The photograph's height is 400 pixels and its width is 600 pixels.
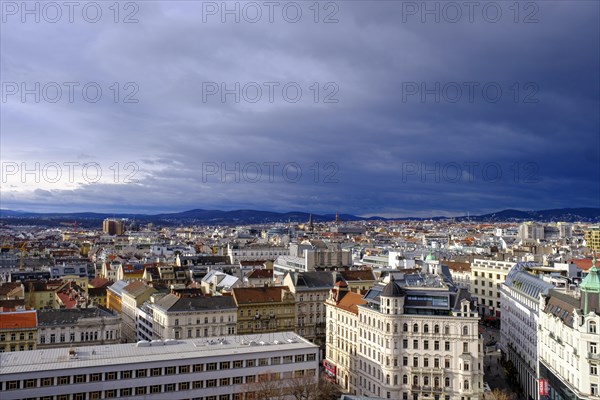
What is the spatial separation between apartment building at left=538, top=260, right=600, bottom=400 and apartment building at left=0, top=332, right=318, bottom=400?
30417 millimetres

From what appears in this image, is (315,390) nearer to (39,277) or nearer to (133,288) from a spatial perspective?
(133,288)

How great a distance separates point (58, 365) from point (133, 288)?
195 feet

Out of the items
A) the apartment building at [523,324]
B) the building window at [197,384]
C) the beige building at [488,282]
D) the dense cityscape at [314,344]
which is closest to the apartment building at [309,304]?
the dense cityscape at [314,344]

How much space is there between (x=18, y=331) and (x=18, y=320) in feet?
6.42

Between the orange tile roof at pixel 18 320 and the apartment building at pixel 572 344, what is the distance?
73.9 m

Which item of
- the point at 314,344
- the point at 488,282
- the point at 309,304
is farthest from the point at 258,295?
the point at 488,282

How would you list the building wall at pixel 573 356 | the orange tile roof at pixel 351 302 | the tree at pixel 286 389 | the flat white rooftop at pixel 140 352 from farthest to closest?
the orange tile roof at pixel 351 302 < the tree at pixel 286 389 < the flat white rooftop at pixel 140 352 < the building wall at pixel 573 356

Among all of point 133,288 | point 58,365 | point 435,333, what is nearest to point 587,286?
point 435,333

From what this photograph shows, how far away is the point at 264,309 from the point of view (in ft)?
357

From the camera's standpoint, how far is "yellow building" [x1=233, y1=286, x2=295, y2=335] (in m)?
106

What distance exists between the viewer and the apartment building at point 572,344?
200 ft

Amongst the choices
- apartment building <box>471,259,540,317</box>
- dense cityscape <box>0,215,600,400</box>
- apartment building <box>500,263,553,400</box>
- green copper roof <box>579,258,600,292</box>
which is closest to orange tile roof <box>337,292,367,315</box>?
dense cityscape <box>0,215,600,400</box>

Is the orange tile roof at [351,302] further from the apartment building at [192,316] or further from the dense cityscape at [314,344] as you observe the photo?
the apartment building at [192,316]

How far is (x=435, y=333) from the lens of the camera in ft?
252
